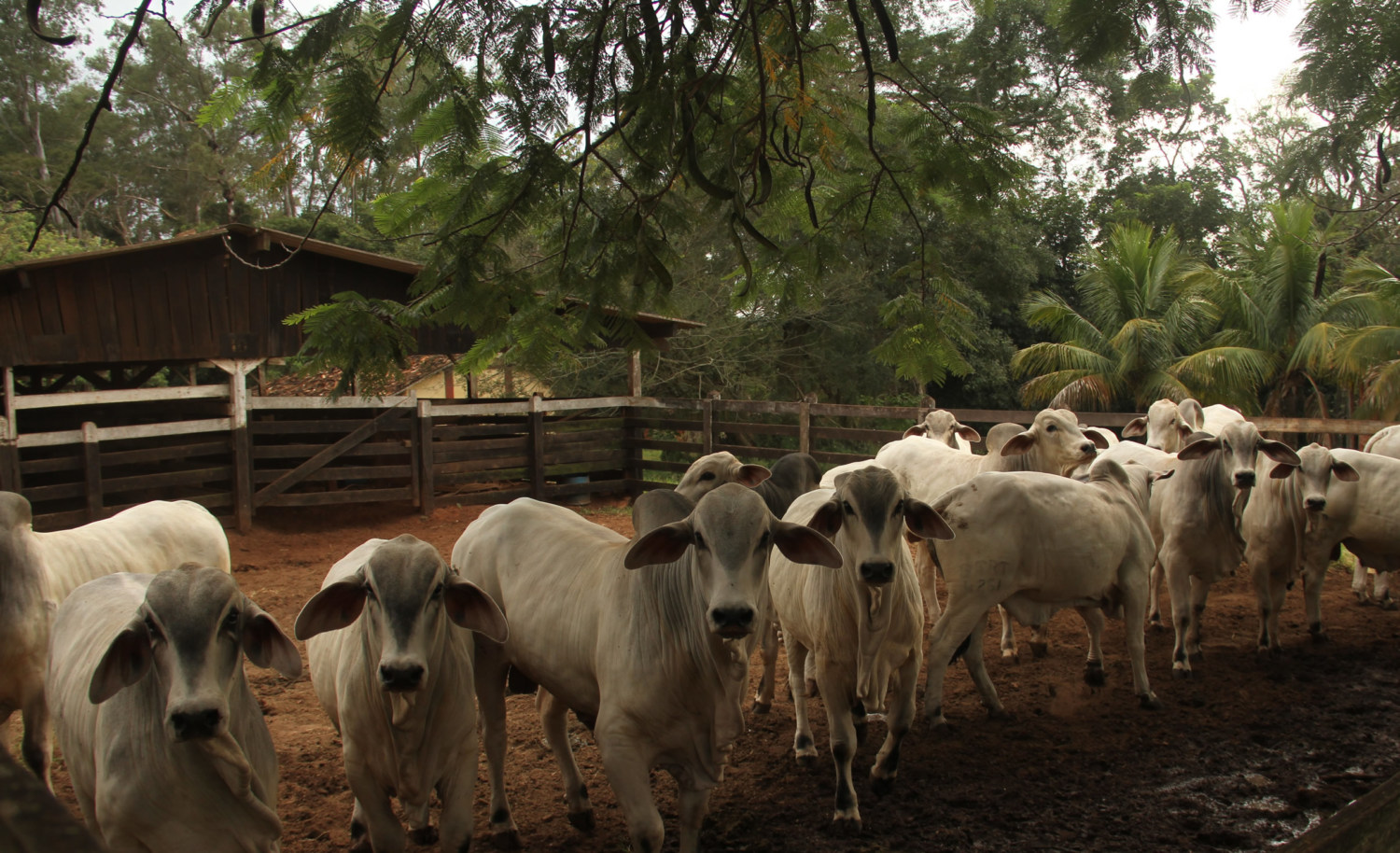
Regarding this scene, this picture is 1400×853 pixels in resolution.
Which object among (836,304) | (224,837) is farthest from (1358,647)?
(836,304)

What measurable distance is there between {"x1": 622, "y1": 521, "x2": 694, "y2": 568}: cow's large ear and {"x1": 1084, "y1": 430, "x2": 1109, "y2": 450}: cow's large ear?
5692 millimetres

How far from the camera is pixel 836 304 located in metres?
20.6

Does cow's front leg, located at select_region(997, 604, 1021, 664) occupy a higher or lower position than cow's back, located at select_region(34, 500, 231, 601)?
lower

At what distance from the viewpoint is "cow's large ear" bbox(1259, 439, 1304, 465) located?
6.41 m

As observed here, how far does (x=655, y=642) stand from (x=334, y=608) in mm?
1161

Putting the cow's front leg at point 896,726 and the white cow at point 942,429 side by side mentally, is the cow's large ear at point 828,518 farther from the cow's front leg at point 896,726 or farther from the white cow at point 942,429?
the white cow at point 942,429

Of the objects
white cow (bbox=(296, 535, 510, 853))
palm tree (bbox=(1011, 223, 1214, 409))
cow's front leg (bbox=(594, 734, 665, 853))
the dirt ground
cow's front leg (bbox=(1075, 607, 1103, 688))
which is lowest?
the dirt ground

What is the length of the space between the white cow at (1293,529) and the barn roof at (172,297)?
19.2ft

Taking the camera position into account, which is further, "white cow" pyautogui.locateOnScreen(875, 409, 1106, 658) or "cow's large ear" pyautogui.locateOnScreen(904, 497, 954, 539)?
"white cow" pyautogui.locateOnScreen(875, 409, 1106, 658)

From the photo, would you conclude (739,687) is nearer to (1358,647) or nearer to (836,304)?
(1358,647)

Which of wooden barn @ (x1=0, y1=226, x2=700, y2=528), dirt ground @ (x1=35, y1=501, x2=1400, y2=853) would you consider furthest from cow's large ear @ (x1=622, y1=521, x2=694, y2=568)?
wooden barn @ (x1=0, y1=226, x2=700, y2=528)

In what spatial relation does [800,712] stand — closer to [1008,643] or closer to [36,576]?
[1008,643]

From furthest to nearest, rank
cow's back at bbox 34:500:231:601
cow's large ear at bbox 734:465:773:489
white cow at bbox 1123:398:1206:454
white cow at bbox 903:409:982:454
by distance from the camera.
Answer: white cow at bbox 903:409:982:454 < white cow at bbox 1123:398:1206:454 < cow's large ear at bbox 734:465:773:489 < cow's back at bbox 34:500:231:601

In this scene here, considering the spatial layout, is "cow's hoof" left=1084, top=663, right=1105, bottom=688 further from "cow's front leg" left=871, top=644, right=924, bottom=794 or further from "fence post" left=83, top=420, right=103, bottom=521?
"fence post" left=83, top=420, right=103, bottom=521
